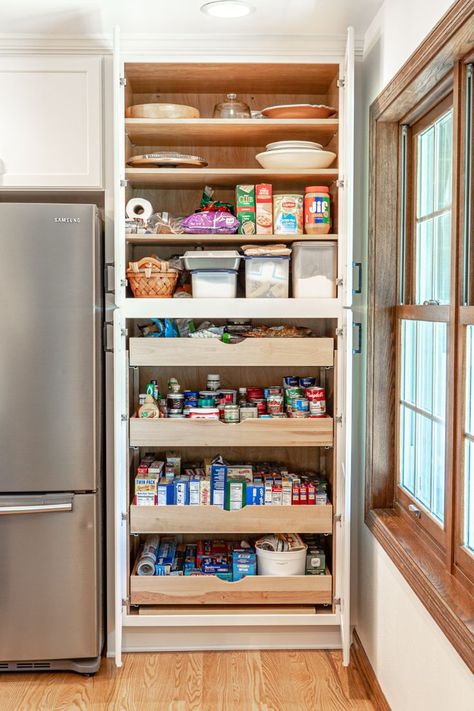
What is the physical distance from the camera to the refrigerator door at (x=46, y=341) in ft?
8.54

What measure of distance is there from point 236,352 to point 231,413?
230 mm

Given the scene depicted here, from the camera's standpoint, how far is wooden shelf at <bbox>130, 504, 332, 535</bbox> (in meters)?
2.77

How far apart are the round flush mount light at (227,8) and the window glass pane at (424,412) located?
1.15m

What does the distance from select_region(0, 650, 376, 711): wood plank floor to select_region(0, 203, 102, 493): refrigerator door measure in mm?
693

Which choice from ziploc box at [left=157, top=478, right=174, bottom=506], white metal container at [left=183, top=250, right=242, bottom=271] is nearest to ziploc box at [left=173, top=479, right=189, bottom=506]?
ziploc box at [left=157, top=478, right=174, bottom=506]

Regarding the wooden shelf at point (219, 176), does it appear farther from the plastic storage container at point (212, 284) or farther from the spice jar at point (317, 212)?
the plastic storage container at point (212, 284)

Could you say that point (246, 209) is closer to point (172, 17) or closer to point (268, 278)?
point (268, 278)

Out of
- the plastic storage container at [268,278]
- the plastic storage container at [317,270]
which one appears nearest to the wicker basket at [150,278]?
the plastic storage container at [268,278]

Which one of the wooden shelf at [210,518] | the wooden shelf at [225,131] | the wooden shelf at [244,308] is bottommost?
the wooden shelf at [210,518]

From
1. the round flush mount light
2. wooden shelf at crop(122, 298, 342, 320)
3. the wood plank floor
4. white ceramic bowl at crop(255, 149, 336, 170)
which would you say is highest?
the round flush mount light

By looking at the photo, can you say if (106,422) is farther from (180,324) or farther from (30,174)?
(30,174)

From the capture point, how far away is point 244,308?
2746 mm

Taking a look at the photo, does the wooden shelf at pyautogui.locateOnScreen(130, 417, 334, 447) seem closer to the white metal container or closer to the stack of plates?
the white metal container

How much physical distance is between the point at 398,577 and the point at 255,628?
2.66 feet
